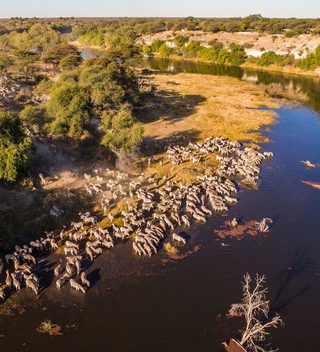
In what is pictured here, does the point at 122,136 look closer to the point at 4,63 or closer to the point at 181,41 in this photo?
the point at 4,63

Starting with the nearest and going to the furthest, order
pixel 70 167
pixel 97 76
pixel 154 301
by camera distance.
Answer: pixel 154 301
pixel 70 167
pixel 97 76

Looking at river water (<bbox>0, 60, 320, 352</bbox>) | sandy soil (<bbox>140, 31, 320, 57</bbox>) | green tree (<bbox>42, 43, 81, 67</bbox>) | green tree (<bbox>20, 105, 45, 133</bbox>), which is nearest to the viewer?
river water (<bbox>0, 60, 320, 352</bbox>)

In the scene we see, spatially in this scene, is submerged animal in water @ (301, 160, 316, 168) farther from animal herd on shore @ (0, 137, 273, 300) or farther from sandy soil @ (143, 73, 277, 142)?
sandy soil @ (143, 73, 277, 142)

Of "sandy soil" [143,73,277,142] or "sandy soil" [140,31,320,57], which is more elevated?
"sandy soil" [140,31,320,57]

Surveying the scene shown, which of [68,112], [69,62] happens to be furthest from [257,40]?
[68,112]

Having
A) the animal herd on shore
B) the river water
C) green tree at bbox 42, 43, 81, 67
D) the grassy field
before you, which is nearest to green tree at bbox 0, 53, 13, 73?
green tree at bbox 42, 43, 81, 67

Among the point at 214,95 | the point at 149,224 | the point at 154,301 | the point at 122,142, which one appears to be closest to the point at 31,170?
the point at 122,142

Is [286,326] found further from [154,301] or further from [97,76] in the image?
[97,76]
